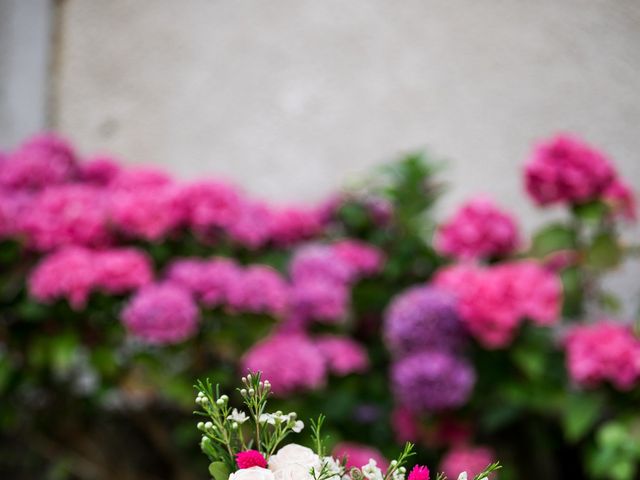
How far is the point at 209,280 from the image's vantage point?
1803 millimetres

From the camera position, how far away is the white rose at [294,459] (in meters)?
0.65

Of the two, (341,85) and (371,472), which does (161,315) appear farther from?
(341,85)

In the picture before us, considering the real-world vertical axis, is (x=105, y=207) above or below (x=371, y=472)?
above

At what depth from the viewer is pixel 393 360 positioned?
2287mm

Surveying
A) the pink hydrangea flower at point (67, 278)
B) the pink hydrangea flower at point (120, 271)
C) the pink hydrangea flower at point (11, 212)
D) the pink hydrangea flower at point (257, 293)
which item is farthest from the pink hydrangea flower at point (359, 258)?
the pink hydrangea flower at point (11, 212)

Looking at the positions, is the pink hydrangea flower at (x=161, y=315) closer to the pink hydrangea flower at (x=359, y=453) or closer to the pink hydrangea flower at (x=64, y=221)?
the pink hydrangea flower at (x=64, y=221)

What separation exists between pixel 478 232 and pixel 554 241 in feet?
0.62

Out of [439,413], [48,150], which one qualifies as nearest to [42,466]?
[48,150]

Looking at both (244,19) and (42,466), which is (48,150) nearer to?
(244,19)

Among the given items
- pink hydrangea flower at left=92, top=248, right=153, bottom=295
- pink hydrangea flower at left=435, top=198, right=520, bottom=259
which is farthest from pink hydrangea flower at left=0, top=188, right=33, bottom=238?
pink hydrangea flower at left=435, top=198, right=520, bottom=259

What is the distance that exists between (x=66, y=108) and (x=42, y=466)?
4.32 ft

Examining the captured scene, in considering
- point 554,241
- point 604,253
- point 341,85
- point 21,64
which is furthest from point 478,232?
point 21,64

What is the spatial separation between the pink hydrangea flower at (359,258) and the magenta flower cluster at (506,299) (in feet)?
1.33

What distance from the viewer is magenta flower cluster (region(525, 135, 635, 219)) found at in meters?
1.77
